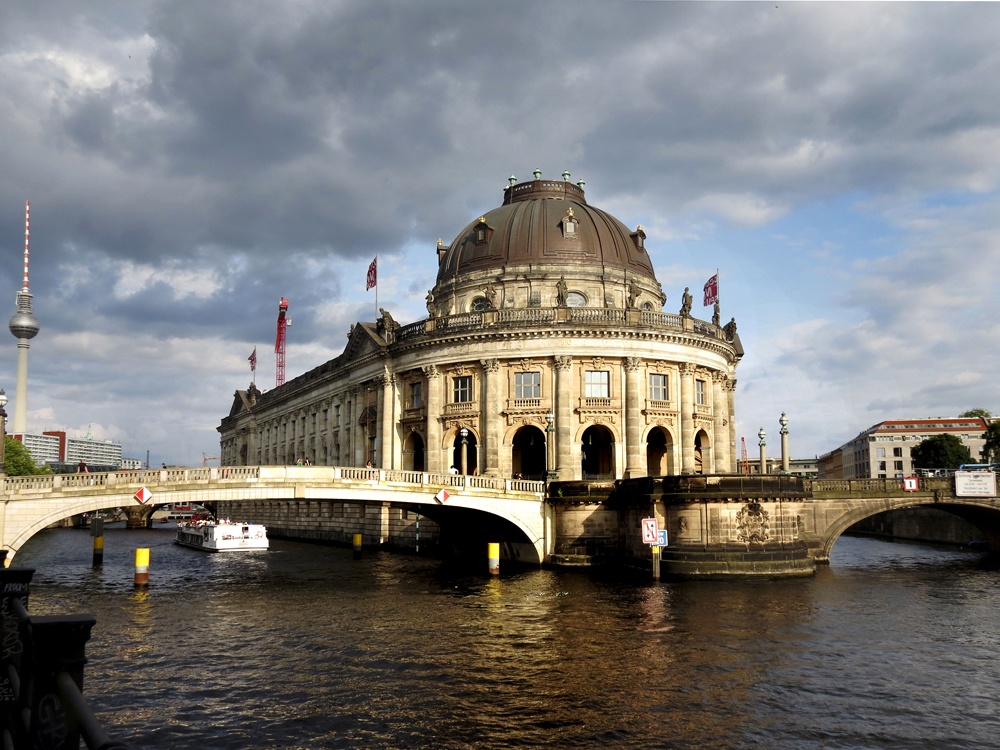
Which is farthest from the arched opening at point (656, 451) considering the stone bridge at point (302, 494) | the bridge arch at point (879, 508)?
the stone bridge at point (302, 494)

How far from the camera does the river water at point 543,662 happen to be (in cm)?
1945

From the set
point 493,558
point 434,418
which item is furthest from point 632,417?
point 493,558

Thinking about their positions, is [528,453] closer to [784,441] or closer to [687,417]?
[687,417]

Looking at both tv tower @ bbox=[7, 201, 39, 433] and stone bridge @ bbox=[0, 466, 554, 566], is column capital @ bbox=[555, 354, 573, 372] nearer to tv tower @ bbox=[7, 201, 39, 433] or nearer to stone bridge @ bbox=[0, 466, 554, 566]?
stone bridge @ bbox=[0, 466, 554, 566]

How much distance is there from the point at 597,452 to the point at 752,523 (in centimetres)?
2363

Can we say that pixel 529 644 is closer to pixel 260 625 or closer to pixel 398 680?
pixel 398 680

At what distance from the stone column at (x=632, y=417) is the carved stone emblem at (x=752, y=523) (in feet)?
49.8

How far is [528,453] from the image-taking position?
6806 centimetres

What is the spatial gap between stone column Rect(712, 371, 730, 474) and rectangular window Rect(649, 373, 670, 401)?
6.22 metres

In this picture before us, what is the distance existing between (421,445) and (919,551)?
43903 mm

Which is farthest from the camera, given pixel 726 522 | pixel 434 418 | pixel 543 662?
pixel 434 418

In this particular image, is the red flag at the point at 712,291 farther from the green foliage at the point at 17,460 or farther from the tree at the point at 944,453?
the green foliage at the point at 17,460

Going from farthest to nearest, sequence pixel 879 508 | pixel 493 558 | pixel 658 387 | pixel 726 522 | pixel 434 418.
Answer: pixel 434 418 → pixel 658 387 → pixel 879 508 → pixel 493 558 → pixel 726 522

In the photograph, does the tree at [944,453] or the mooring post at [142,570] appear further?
the tree at [944,453]
